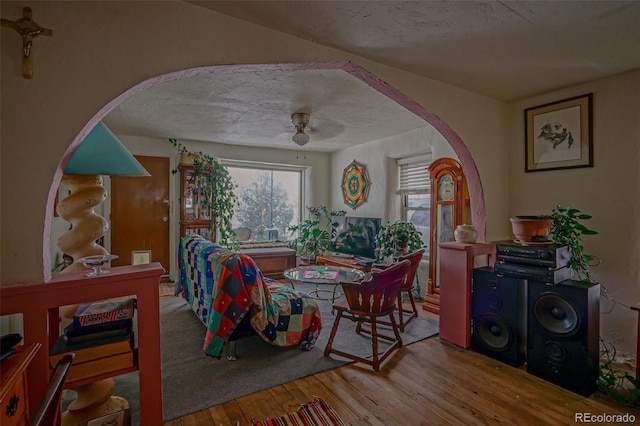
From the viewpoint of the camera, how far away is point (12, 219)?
1.22 metres

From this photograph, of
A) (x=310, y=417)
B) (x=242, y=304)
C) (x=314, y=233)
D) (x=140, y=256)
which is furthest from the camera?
(x=314, y=233)

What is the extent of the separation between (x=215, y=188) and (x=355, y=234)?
90.4 inches

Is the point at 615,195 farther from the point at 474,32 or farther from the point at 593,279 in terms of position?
the point at 474,32

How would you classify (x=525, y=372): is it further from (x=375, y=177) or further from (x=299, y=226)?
(x=299, y=226)

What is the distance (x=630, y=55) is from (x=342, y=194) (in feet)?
13.4

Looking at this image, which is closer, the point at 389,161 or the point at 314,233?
the point at 389,161

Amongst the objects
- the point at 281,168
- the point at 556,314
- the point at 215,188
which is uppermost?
the point at 281,168

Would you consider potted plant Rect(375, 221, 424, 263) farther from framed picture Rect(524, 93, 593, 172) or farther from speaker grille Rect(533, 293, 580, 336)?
speaker grille Rect(533, 293, 580, 336)

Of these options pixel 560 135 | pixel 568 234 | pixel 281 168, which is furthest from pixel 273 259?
pixel 560 135

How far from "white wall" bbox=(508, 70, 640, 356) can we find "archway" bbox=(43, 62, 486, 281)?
2.32 feet

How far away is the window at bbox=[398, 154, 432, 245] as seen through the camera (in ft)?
14.1

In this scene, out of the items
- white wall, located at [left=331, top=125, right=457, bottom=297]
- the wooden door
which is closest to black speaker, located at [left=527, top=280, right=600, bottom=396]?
white wall, located at [left=331, top=125, right=457, bottom=297]

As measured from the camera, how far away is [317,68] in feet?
6.40

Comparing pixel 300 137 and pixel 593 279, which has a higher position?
pixel 300 137
